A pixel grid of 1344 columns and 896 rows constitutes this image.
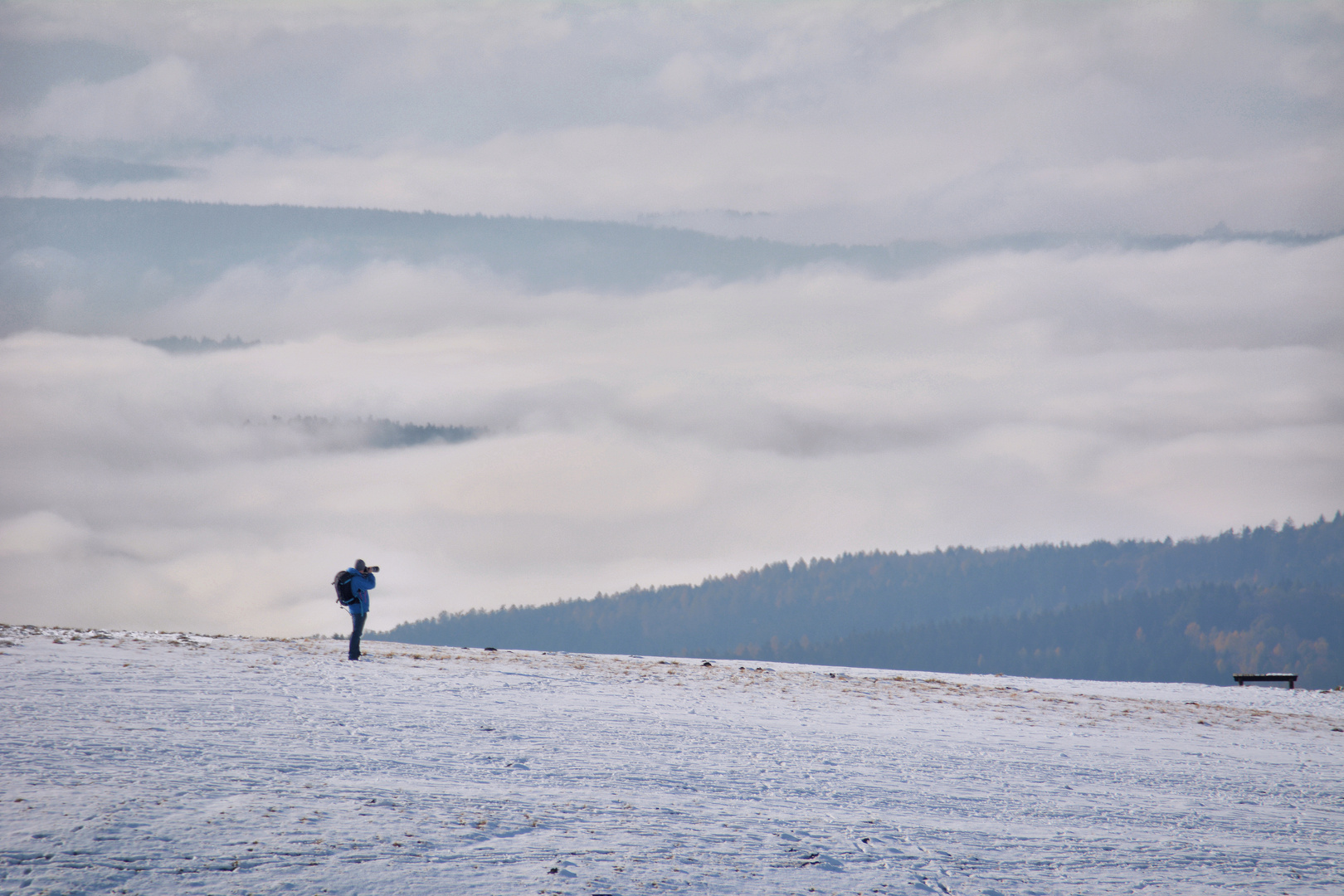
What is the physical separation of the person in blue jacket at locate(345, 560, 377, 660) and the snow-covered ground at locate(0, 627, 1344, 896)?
0.65 meters

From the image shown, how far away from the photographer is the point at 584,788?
565 inches

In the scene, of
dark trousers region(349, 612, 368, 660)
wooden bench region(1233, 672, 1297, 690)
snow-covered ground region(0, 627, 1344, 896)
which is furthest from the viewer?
wooden bench region(1233, 672, 1297, 690)

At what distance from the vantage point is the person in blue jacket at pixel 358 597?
75.4ft

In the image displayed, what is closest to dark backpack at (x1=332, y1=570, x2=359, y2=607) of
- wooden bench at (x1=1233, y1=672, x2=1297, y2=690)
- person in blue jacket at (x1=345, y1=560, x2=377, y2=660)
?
person in blue jacket at (x1=345, y1=560, x2=377, y2=660)

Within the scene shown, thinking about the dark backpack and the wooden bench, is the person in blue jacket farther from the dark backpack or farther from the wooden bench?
the wooden bench

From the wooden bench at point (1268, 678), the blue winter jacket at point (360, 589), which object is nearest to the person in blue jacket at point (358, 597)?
the blue winter jacket at point (360, 589)

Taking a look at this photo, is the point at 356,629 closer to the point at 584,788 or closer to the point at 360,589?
the point at 360,589

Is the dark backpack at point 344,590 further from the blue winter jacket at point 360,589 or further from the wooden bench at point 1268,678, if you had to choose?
the wooden bench at point 1268,678

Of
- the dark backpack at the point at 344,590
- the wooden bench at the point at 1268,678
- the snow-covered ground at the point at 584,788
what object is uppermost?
the dark backpack at the point at 344,590

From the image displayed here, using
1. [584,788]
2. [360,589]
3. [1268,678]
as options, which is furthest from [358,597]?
[1268,678]

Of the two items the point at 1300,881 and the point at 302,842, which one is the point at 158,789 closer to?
the point at 302,842

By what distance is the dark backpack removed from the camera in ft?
75.3

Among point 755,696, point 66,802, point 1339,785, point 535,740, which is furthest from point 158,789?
point 1339,785

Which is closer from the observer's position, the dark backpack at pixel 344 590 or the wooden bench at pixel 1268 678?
the dark backpack at pixel 344 590
